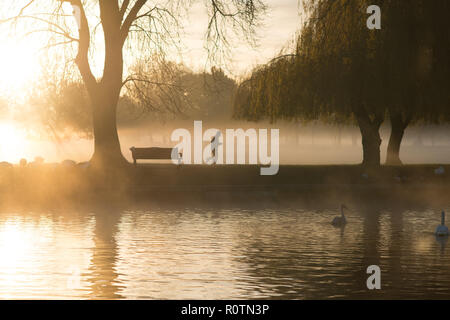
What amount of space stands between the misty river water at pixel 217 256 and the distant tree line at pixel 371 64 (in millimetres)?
12475

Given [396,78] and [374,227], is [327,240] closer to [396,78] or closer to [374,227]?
[374,227]

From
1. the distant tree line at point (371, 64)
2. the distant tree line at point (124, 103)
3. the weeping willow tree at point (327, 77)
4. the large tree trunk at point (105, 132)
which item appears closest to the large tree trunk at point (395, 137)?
the weeping willow tree at point (327, 77)

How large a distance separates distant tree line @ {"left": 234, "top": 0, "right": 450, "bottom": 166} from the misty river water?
12.5 m

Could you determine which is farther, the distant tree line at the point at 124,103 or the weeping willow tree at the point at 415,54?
the distant tree line at the point at 124,103

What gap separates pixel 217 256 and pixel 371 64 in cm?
2134

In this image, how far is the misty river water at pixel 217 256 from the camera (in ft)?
33.1

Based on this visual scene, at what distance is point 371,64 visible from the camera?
3272cm

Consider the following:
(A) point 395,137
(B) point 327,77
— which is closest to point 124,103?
(A) point 395,137

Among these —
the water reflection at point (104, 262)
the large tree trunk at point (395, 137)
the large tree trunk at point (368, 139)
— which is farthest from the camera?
the large tree trunk at point (395, 137)

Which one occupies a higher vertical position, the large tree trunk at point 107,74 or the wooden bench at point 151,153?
the large tree trunk at point 107,74

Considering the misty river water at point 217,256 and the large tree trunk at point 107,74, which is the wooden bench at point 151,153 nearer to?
the large tree trunk at point 107,74

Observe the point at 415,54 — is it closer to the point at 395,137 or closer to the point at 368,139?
the point at 368,139

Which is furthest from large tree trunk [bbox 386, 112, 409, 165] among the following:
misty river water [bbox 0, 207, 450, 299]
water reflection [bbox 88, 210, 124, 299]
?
water reflection [bbox 88, 210, 124, 299]

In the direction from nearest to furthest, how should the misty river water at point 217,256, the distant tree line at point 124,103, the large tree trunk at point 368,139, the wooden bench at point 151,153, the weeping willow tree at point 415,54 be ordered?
the misty river water at point 217,256 < the weeping willow tree at point 415,54 < the wooden bench at point 151,153 < the large tree trunk at point 368,139 < the distant tree line at point 124,103
